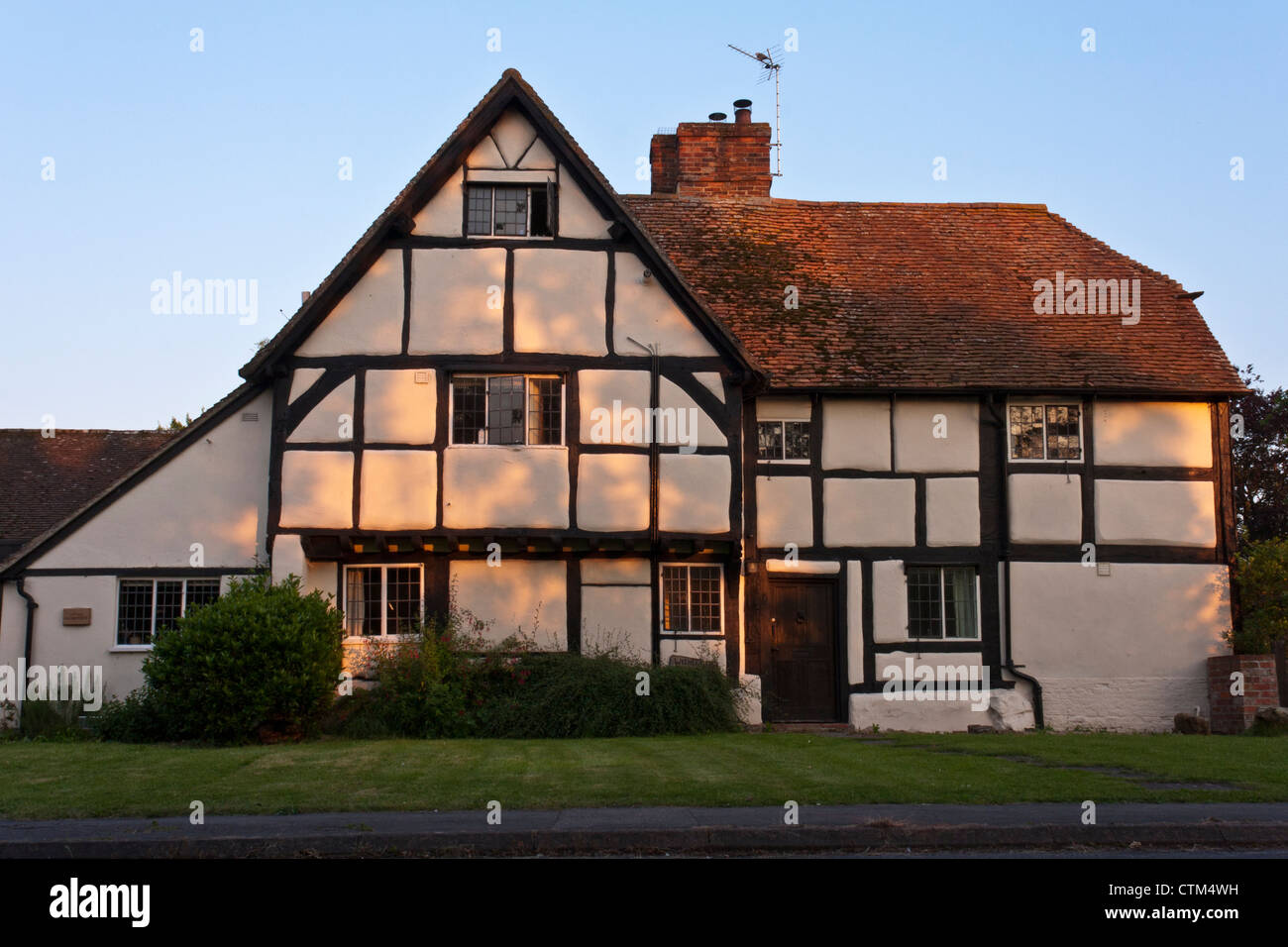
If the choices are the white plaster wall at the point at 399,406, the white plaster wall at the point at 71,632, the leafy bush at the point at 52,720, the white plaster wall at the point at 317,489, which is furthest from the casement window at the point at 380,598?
the leafy bush at the point at 52,720

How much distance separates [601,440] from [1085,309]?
374 inches

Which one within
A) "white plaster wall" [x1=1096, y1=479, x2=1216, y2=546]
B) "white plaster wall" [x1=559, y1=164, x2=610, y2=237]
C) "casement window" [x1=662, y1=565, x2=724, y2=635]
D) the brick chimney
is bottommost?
"casement window" [x1=662, y1=565, x2=724, y2=635]

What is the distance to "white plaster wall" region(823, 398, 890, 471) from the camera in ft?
67.3

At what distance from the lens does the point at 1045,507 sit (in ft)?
67.4

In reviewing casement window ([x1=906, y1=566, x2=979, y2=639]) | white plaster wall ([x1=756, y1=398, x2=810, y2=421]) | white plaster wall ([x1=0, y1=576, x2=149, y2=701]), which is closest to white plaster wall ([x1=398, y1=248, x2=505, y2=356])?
white plaster wall ([x1=756, y1=398, x2=810, y2=421])

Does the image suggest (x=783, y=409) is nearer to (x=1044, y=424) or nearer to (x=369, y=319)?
(x=1044, y=424)

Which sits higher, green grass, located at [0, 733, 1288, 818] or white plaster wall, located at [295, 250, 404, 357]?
white plaster wall, located at [295, 250, 404, 357]

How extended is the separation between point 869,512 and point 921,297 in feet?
14.4

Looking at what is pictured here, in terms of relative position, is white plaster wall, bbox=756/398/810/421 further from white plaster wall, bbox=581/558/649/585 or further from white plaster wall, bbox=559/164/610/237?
white plaster wall, bbox=559/164/610/237

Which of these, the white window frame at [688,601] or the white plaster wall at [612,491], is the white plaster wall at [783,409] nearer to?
the white plaster wall at [612,491]

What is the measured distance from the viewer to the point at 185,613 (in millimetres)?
17797

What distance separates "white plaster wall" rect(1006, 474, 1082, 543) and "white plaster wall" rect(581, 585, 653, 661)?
629 cm

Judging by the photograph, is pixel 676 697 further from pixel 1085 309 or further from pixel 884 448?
pixel 1085 309
